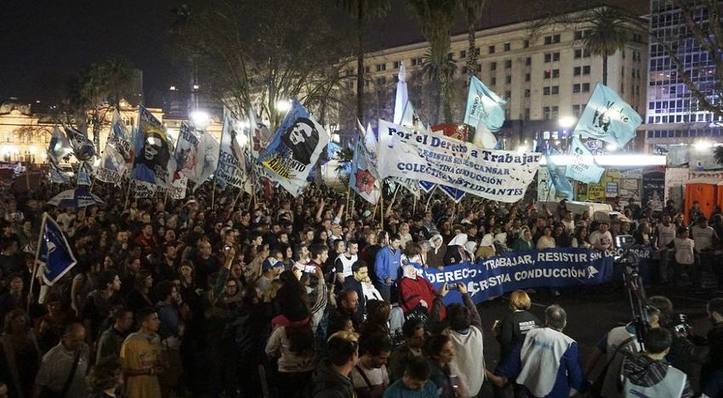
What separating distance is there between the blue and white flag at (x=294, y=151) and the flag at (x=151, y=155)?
4.23 m

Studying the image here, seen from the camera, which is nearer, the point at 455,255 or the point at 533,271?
the point at 455,255

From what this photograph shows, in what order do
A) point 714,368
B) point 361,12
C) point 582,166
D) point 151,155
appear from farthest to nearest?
point 361,12 < point 582,166 < point 151,155 < point 714,368

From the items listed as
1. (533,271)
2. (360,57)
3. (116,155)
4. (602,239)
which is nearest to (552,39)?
(360,57)

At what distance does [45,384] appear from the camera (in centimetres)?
500

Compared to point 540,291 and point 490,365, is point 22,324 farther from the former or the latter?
point 540,291

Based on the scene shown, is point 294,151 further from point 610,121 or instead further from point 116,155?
point 610,121

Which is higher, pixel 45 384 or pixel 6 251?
pixel 6 251

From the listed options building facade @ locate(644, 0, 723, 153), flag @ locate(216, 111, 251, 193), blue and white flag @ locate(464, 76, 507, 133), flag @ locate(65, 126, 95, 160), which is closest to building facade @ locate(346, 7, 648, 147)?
building facade @ locate(644, 0, 723, 153)

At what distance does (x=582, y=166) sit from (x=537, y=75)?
70291mm

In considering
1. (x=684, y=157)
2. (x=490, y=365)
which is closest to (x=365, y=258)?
(x=490, y=365)

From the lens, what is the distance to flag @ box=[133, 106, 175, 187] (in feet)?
48.1

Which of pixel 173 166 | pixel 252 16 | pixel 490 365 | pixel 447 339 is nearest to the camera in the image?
pixel 447 339

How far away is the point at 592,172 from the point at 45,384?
15143 mm

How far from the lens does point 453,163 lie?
1085cm
